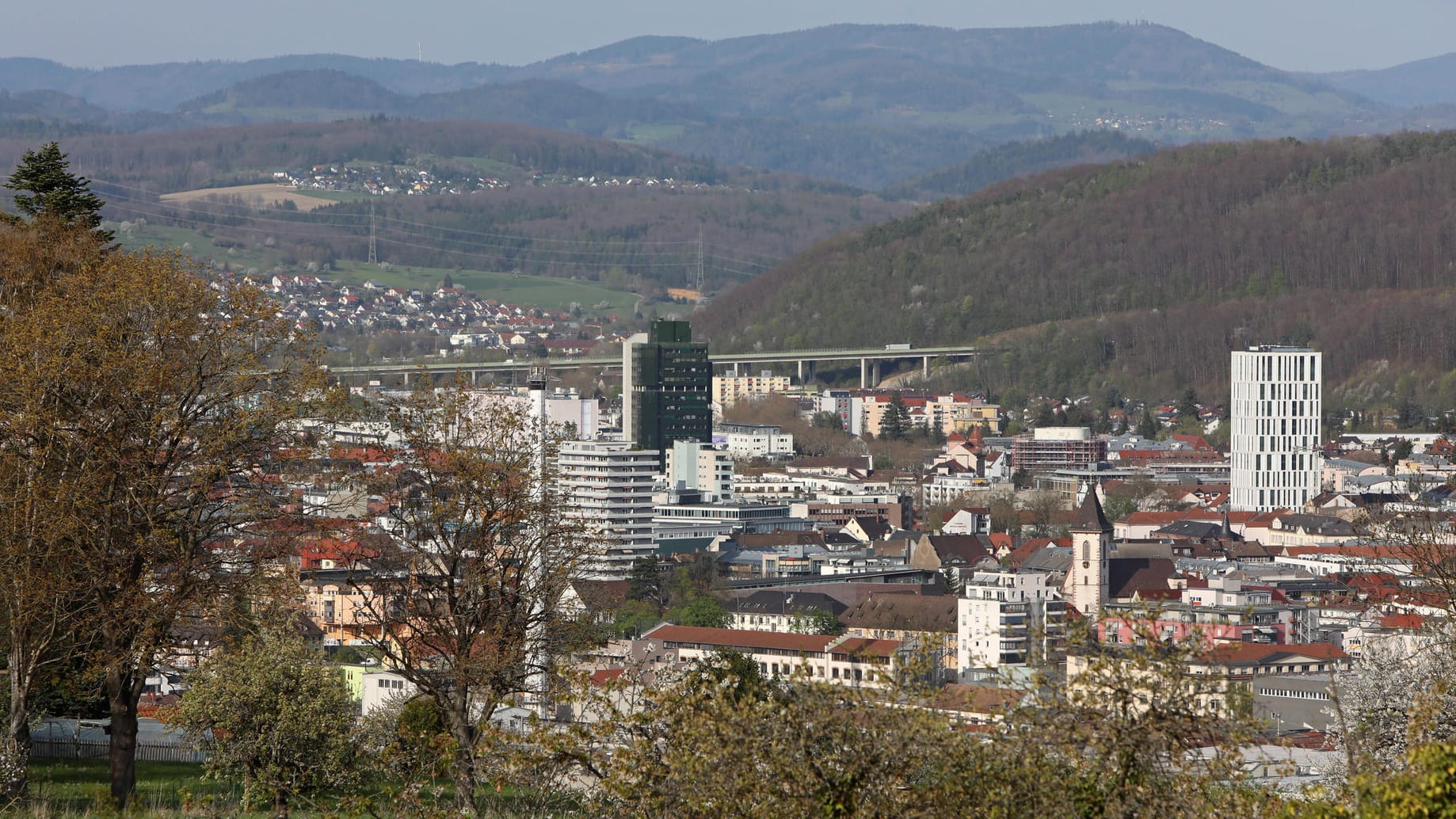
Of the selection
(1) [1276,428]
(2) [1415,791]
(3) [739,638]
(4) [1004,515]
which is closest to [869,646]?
(3) [739,638]

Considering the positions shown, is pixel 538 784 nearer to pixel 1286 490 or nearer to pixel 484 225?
pixel 1286 490

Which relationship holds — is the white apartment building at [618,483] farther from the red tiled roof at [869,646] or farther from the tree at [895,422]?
the tree at [895,422]

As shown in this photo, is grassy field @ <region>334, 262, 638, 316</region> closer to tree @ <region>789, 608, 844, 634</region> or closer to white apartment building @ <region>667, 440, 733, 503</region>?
white apartment building @ <region>667, 440, 733, 503</region>

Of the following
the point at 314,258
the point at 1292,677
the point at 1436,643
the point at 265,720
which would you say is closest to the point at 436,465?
the point at 265,720

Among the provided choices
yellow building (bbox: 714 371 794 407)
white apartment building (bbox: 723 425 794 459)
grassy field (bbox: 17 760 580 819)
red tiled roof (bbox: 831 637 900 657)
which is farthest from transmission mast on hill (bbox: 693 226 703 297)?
grassy field (bbox: 17 760 580 819)

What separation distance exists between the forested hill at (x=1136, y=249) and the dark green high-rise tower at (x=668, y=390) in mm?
29977

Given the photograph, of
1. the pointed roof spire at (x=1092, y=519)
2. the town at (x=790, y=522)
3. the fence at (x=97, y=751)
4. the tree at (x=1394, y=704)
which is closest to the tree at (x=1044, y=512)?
the town at (x=790, y=522)

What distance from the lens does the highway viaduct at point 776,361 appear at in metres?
115

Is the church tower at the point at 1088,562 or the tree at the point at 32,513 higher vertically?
the tree at the point at 32,513

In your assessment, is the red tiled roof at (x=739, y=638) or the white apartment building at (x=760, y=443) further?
the white apartment building at (x=760, y=443)

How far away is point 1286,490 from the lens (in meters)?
75.8

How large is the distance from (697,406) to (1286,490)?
2434cm

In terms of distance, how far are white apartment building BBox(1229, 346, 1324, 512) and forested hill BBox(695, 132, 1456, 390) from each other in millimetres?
24942

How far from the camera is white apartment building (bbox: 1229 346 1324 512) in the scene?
7519 cm
